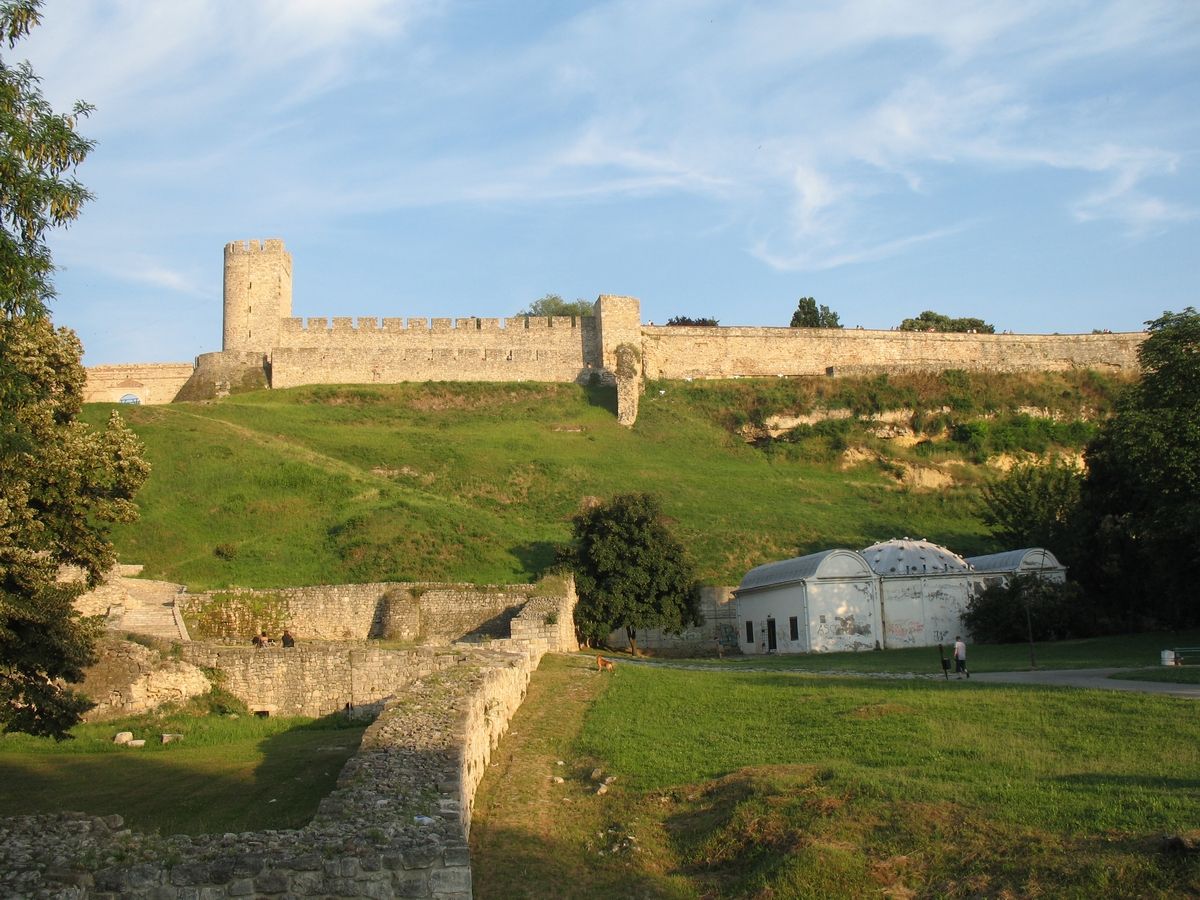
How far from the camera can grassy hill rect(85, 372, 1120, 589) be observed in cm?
3547

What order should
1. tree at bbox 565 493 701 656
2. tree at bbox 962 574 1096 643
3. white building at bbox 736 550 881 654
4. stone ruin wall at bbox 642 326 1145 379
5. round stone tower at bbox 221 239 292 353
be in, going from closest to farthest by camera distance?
tree at bbox 962 574 1096 643
tree at bbox 565 493 701 656
white building at bbox 736 550 881 654
round stone tower at bbox 221 239 292 353
stone ruin wall at bbox 642 326 1145 379

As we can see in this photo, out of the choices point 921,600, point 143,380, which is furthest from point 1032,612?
point 143,380

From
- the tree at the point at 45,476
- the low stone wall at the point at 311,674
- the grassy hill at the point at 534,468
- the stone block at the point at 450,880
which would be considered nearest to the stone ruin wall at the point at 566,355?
the grassy hill at the point at 534,468

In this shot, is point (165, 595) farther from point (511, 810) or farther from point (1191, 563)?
point (1191, 563)

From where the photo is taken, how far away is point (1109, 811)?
9539mm

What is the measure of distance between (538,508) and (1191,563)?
76.1 feet

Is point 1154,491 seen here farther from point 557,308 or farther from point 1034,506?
point 557,308

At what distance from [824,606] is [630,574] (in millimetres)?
5743

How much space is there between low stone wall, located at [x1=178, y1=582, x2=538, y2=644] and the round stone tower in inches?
1380

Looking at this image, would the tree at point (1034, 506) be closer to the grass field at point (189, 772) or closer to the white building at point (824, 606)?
the white building at point (824, 606)

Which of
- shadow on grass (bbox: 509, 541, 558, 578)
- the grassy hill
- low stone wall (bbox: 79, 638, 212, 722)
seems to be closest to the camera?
low stone wall (bbox: 79, 638, 212, 722)

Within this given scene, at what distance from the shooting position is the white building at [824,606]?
32.4 m

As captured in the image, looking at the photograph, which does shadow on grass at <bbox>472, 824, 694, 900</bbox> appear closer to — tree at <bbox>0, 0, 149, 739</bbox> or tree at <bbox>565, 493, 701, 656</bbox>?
tree at <bbox>0, 0, 149, 739</bbox>

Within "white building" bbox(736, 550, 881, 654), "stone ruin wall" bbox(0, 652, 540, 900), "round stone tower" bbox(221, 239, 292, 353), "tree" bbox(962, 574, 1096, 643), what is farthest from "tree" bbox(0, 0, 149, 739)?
"round stone tower" bbox(221, 239, 292, 353)
